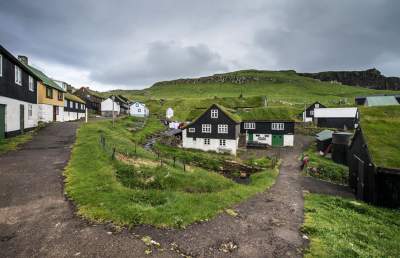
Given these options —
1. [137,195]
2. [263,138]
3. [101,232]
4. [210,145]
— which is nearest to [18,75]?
[137,195]

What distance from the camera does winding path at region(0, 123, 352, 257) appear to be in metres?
6.95

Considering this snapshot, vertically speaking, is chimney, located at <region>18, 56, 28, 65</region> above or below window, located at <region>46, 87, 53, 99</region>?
above

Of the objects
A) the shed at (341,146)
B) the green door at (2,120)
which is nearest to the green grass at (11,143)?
the green door at (2,120)

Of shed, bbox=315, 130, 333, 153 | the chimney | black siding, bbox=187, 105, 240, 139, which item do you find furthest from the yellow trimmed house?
shed, bbox=315, 130, 333, 153

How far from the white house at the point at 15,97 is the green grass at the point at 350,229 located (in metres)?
27.0

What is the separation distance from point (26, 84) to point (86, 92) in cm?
5835

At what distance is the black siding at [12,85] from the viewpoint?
21.9 m

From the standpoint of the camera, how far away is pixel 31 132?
27781mm

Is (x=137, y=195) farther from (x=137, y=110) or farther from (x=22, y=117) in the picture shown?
(x=137, y=110)

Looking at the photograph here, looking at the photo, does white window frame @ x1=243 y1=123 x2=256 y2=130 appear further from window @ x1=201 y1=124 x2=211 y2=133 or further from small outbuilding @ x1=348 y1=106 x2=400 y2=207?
small outbuilding @ x1=348 y1=106 x2=400 y2=207

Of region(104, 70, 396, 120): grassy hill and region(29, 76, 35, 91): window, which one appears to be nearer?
region(29, 76, 35, 91): window

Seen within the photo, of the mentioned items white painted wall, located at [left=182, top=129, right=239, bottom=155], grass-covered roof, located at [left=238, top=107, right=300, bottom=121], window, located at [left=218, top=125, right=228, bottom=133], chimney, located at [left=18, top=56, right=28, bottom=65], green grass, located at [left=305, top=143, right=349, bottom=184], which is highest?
chimney, located at [left=18, top=56, right=28, bottom=65]

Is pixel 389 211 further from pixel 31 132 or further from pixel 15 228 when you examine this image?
pixel 31 132

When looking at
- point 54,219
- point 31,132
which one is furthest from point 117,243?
point 31,132
